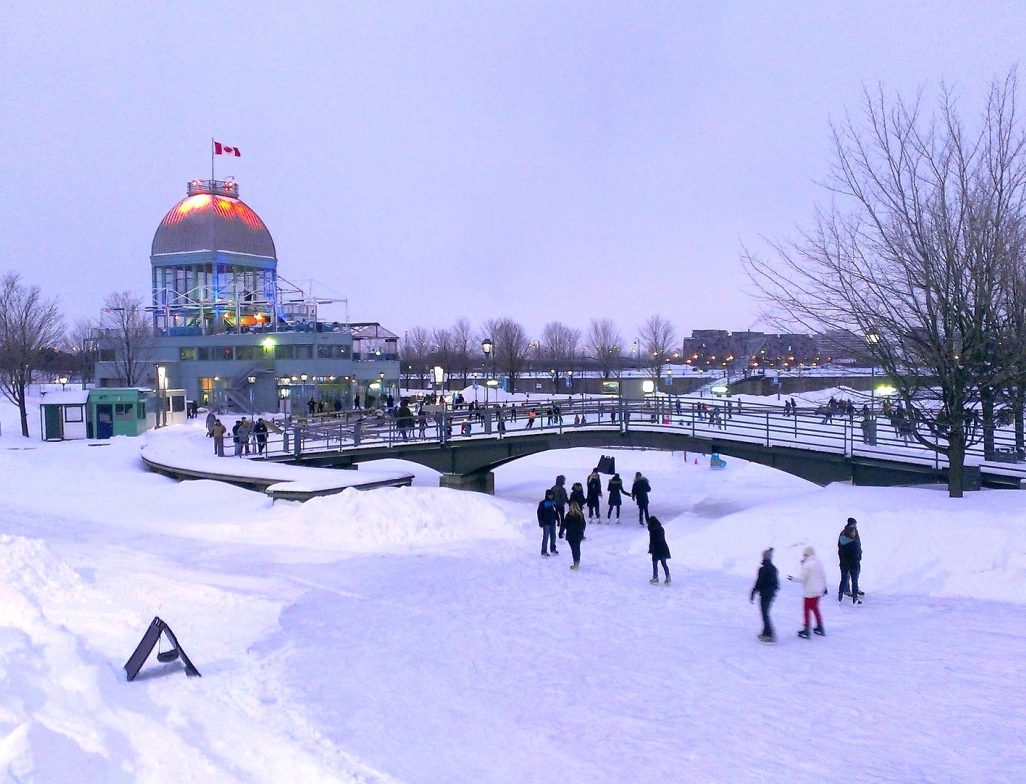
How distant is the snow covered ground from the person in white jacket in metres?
0.33

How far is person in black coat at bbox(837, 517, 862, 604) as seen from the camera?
13.0 metres

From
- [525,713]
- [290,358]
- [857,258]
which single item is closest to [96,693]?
[525,713]

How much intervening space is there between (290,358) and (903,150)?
46395 millimetres

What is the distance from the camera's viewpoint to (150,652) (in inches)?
362

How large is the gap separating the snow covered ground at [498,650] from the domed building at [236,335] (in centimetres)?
3142

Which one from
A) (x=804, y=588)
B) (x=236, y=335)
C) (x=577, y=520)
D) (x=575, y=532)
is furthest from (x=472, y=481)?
(x=236, y=335)

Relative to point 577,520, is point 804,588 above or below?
below

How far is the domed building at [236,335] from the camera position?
56594mm

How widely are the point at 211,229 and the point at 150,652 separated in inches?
2473

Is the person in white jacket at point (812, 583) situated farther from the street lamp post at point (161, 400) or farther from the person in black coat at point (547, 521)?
the street lamp post at point (161, 400)

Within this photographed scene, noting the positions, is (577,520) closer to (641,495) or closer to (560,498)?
(560,498)

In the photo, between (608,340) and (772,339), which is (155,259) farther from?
(772,339)

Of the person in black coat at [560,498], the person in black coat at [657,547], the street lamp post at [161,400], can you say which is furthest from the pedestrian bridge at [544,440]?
the street lamp post at [161,400]

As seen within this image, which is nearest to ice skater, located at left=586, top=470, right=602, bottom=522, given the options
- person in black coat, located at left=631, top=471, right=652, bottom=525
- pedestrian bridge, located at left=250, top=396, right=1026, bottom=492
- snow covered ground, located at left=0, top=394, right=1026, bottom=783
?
person in black coat, located at left=631, top=471, right=652, bottom=525
